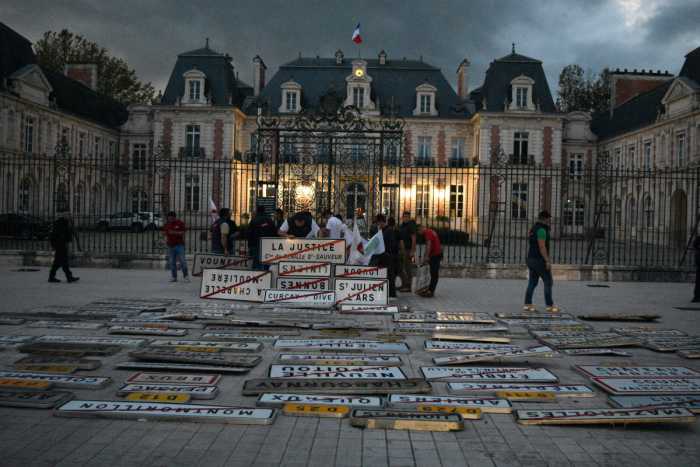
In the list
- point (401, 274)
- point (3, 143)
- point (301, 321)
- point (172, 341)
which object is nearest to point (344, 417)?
point (172, 341)

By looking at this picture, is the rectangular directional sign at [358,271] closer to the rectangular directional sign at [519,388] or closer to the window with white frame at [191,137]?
the rectangular directional sign at [519,388]

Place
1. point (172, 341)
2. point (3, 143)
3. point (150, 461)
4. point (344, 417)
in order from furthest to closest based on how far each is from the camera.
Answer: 1. point (3, 143)
2. point (172, 341)
3. point (344, 417)
4. point (150, 461)

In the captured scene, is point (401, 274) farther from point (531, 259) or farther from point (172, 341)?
point (172, 341)

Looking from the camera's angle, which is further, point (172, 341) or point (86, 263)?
point (86, 263)

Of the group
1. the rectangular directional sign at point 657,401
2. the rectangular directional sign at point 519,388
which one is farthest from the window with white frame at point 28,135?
the rectangular directional sign at point 657,401

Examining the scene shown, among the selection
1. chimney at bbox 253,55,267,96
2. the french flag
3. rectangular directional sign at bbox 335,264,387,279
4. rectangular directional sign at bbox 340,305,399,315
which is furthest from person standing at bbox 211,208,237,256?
chimney at bbox 253,55,267,96

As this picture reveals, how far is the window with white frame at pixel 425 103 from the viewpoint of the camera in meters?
39.0

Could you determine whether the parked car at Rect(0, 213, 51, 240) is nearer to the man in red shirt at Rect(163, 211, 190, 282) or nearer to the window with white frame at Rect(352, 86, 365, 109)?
the man in red shirt at Rect(163, 211, 190, 282)

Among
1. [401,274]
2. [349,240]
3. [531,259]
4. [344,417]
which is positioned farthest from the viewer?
[401,274]

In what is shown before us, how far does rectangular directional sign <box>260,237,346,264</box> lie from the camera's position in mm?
11281

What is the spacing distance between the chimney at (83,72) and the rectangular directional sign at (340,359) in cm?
4226

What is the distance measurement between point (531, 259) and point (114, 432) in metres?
7.38

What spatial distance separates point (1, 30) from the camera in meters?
31.5

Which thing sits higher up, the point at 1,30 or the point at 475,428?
the point at 1,30
